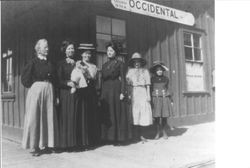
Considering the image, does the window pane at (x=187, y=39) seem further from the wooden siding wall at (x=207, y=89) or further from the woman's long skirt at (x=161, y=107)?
the woman's long skirt at (x=161, y=107)

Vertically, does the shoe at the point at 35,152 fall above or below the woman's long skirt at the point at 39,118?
below

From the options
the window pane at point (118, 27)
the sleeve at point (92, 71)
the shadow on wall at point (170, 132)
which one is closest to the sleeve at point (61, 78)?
the sleeve at point (92, 71)

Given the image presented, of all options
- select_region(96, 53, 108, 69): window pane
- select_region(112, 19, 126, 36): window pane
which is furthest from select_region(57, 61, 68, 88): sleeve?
select_region(112, 19, 126, 36): window pane

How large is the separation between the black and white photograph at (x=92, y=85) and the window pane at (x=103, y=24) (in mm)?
13

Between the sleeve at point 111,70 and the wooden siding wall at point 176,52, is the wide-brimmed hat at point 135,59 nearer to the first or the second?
the wooden siding wall at point 176,52

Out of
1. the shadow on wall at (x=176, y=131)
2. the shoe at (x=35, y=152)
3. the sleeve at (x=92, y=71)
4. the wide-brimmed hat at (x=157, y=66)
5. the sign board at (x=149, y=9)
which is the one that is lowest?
the shadow on wall at (x=176, y=131)

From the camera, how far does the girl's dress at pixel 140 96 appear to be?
373 centimetres

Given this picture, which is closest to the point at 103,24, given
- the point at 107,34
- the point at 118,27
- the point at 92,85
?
the point at 107,34

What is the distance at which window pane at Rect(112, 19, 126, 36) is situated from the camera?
3.96m

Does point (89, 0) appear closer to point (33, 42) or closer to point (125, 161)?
point (33, 42)

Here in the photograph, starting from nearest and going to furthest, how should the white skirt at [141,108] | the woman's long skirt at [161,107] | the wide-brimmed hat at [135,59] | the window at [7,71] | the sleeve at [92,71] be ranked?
the sleeve at [92,71] < the window at [7,71] < the white skirt at [141,108] < the wide-brimmed hat at [135,59] < the woman's long skirt at [161,107]

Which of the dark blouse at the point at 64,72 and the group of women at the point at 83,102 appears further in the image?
the dark blouse at the point at 64,72

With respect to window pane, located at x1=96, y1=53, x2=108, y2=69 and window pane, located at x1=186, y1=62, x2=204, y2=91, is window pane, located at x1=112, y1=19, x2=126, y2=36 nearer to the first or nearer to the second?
window pane, located at x1=96, y1=53, x2=108, y2=69

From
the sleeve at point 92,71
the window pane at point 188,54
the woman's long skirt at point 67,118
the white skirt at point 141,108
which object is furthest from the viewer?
the window pane at point 188,54
